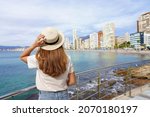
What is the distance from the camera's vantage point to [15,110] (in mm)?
2240

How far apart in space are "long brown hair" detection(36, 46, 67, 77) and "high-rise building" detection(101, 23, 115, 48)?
385ft

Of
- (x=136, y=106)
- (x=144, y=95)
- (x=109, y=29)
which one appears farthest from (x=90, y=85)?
(x=109, y=29)

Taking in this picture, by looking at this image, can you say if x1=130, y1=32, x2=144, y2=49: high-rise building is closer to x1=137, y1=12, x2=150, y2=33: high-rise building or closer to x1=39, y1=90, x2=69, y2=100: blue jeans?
x1=137, y1=12, x2=150, y2=33: high-rise building

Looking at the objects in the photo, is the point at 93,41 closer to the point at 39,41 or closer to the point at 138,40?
the point at 138,40

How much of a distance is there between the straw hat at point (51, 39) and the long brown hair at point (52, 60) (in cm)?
3

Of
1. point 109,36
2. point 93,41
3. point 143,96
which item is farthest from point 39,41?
point 93,41

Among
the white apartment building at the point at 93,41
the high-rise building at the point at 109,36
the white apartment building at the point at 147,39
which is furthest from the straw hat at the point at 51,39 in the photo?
the white apartment building at the point at 93,41

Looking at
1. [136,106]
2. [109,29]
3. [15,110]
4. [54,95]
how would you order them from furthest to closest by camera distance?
[109,29] → [136,106] → [15,110] → [54,95]

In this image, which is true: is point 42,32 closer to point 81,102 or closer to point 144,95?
point 81,102

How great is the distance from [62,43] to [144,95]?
303cm

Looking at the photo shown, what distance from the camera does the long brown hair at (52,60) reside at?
1.80 m

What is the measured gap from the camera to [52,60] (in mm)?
1796

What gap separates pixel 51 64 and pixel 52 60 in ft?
0.12

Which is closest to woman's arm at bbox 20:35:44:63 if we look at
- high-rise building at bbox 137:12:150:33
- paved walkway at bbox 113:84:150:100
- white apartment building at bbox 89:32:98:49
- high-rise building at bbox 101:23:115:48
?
paved walkway at bbox 113:84:150:100
